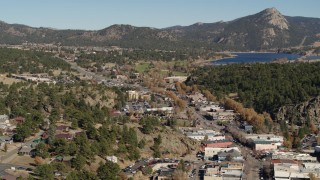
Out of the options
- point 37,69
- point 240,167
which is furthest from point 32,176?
point 37,69

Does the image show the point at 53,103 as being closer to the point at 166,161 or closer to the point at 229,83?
the point at 166,161

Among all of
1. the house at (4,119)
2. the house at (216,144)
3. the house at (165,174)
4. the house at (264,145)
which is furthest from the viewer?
the house at (264,145)

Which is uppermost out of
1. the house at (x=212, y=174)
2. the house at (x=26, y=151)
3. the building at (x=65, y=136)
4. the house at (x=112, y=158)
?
the building at (x=65, y=136)

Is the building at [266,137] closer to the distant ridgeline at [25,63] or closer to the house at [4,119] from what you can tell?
the house at [4,119]

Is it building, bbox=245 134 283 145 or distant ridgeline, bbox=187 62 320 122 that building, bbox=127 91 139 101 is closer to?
distant ridgeline, bbox=187 62 320 122

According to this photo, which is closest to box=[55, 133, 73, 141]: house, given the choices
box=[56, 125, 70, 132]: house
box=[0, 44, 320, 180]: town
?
box=[0, 44, 320, 180]: town

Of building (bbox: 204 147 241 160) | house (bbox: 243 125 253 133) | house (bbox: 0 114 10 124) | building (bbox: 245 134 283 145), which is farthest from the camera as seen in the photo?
house (bbox: 243 125 253 133)

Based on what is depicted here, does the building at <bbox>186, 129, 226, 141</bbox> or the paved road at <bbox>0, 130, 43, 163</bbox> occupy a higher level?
the paved road at <bbox>0, 130, 43, 163</bbox>

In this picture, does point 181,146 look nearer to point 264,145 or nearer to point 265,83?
point 264,145

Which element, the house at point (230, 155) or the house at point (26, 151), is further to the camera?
the house at point (230, 155)

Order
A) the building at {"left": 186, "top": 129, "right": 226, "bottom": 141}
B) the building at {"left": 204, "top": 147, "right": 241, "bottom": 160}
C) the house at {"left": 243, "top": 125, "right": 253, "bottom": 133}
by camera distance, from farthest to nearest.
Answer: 1. the house at {"left": 243, "top": 125, "right": 253, "bottom": 133}
2. the building at {"left": 186, "top": 129, "right": 226, "bottom": 141}
3. the building at {"left": 204, "top": 147, "right": 241, "bottom": 160}

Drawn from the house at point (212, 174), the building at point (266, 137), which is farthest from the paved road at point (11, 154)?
the building at point (266, 137)
